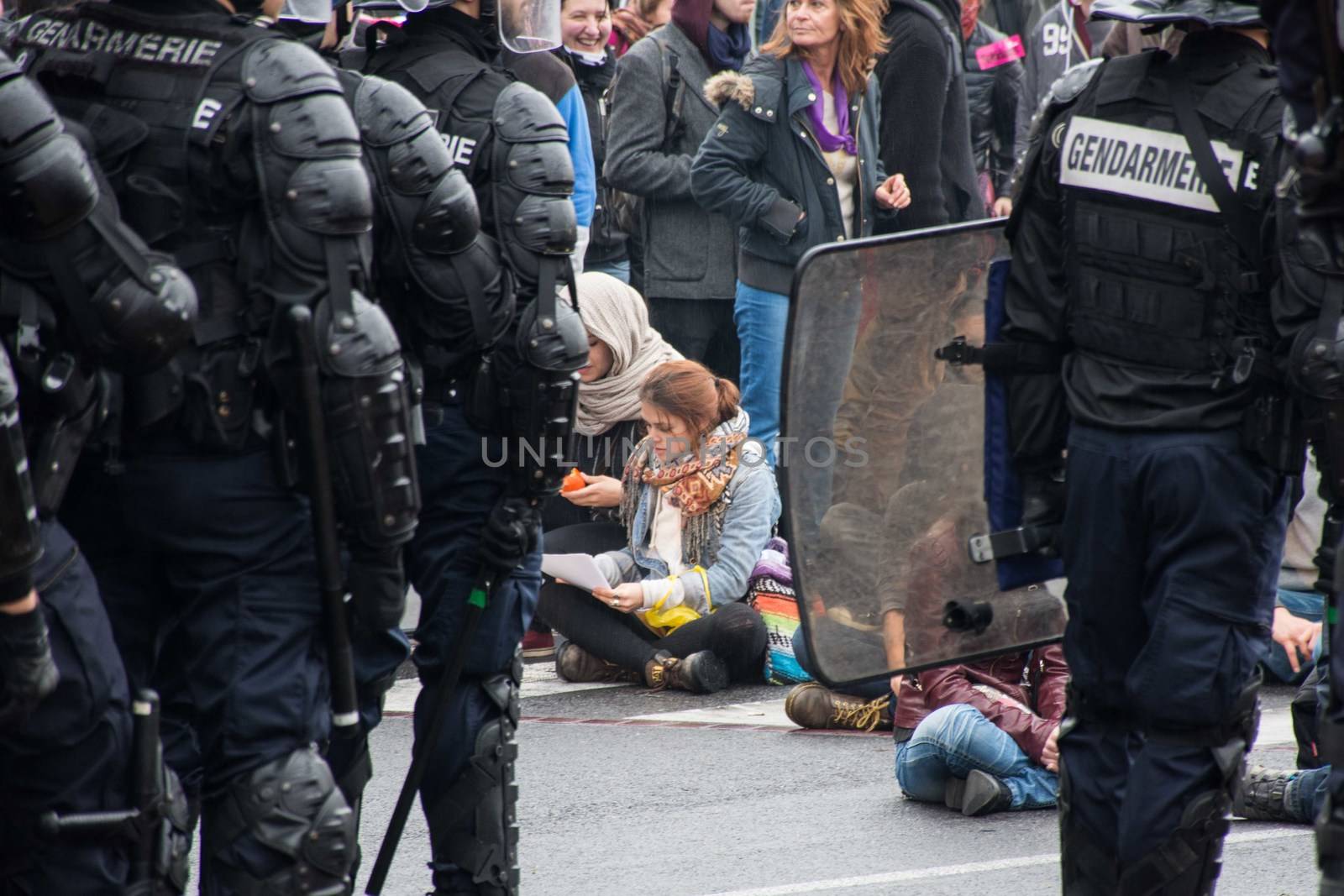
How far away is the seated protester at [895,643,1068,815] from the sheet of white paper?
5.33 ft

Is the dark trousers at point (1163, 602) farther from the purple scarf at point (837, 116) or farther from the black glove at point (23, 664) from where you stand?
the purple scarf at point (837, 116)

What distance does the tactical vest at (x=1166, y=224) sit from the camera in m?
3.78

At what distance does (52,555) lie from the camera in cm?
316

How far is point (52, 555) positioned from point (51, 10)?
1082 mm

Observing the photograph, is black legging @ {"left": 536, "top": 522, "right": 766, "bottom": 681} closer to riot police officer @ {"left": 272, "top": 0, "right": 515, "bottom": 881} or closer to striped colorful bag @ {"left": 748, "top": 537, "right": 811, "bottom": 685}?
striped colorful bag @ {"left": 748, "top": 537, "right": 811, "bottom": 685}

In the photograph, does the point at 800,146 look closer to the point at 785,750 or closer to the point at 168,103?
the point at 785,750

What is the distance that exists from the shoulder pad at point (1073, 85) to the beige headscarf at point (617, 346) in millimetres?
3156

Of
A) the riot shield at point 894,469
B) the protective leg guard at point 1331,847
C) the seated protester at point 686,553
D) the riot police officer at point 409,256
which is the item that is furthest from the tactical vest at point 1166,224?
the seated protester at point 686,553

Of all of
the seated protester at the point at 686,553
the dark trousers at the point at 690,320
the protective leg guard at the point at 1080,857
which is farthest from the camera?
the dark trousers at the point at 690,320

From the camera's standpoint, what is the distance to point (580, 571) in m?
7.04

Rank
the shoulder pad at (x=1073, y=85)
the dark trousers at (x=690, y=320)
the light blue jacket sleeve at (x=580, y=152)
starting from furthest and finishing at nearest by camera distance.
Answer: the dark trousers at (x=690, y=320) → the light blue jacket sleeve at (x=580, y=152) → the shoulder pad at (x=1073, y=85)


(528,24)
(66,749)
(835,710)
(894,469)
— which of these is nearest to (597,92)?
(835,710)

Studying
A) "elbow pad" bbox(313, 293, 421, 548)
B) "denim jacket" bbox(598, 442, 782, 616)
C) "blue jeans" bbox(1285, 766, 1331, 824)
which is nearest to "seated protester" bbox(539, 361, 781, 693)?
"denim jacket" bbox(598, 442, 782, 616)

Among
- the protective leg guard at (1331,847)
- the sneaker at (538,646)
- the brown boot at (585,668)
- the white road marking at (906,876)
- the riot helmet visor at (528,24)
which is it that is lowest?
the sneaker at (538,646)
